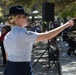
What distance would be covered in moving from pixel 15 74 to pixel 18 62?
15 centimetres

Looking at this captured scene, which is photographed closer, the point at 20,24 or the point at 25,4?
the point at 20,24

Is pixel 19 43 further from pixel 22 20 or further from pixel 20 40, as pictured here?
pixel 22 20

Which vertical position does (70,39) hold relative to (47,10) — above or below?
below

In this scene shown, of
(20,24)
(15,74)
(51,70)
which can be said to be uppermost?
(20,24)

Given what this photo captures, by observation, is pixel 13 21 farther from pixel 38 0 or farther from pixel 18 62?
pixel 38 0

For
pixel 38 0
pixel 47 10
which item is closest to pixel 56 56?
pixel 47 10

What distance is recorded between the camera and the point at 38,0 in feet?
56.1

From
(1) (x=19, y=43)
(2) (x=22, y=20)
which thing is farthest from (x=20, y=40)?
(2) (x=22, y=20)

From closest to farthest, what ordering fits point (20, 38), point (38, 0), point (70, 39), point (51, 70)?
point (20, 38) < point (51, 70) < point (70, 39) < point (38, 0)

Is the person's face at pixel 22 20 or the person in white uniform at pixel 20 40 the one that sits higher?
the person's face at pixel 22 20

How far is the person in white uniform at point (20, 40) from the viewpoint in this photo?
3.41m

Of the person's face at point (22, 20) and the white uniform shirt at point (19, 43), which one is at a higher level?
the person's face at point (22, 20)

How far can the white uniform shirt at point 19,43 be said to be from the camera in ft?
11.2

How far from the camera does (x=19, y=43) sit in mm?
3406
